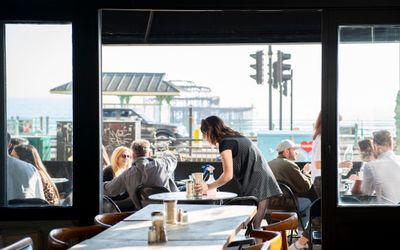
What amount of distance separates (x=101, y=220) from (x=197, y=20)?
4.58 meters

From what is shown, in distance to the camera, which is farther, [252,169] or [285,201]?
[285,201]

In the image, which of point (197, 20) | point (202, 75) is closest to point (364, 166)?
point (197, 20)

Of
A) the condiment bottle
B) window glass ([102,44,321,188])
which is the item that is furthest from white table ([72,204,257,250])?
window glass ([102,44,321,188])

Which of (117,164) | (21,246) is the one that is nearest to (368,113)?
(117,164)

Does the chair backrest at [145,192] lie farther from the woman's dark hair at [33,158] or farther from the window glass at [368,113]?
the window glass at [368,113]

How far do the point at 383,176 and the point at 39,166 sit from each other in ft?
8.59

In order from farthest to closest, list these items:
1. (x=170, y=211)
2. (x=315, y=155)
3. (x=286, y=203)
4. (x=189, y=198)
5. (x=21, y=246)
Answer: (x=286, y=203) → (x=315, y=155) → (x=189, y=198) → (x=170, y=211) → (x=21, y=246)

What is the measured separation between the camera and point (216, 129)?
550 cm

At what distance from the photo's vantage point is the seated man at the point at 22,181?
485 cm

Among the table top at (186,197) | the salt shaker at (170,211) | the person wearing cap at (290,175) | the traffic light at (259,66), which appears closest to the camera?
the salt shaker at (170,211)

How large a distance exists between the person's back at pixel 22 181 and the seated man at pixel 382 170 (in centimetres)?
248

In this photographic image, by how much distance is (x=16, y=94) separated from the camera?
4.85 metres

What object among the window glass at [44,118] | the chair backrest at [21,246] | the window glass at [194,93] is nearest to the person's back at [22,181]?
the window glass at [44,118]

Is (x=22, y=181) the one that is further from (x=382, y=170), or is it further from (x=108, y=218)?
(x=382, y=170)
